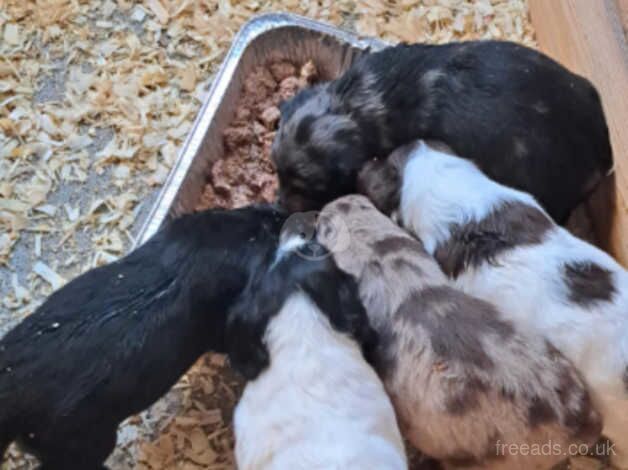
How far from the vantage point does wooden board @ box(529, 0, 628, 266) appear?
103 inches

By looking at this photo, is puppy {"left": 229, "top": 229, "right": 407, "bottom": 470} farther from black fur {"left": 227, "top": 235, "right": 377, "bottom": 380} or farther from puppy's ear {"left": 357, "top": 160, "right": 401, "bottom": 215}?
puppy's ear {"left": 357, "top": 160, "right": 401, "bottom": 215}

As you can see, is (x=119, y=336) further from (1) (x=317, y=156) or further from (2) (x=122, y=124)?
(2) (x=122, y=124)

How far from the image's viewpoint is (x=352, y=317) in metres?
2.07

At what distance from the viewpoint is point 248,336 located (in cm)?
209

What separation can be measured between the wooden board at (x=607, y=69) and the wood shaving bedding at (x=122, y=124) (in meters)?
0.28

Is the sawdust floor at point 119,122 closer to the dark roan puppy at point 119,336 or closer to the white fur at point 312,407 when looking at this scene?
the dark roan puppy at point 119,336

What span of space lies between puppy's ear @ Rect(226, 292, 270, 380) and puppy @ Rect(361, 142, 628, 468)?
1.64ft

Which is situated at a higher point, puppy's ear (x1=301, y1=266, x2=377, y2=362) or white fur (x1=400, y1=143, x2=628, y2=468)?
white fur (x1=400, y1=143, x2=628, y2=468)

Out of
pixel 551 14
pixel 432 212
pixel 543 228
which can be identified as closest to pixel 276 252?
pixel 432 212

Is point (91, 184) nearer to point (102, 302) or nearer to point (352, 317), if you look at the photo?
point (102, 302)

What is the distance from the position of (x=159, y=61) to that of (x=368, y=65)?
91 centimetres

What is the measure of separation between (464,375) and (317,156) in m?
0.88

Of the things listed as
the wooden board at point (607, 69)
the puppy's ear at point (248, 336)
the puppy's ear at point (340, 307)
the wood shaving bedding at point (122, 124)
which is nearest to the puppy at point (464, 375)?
the puppy's ear at point (340, 307)

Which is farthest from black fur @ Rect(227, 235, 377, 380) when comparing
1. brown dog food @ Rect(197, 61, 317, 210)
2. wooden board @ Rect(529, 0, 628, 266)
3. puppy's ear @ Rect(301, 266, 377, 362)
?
wooden board @ Rect(529, 0, 628, 266)
